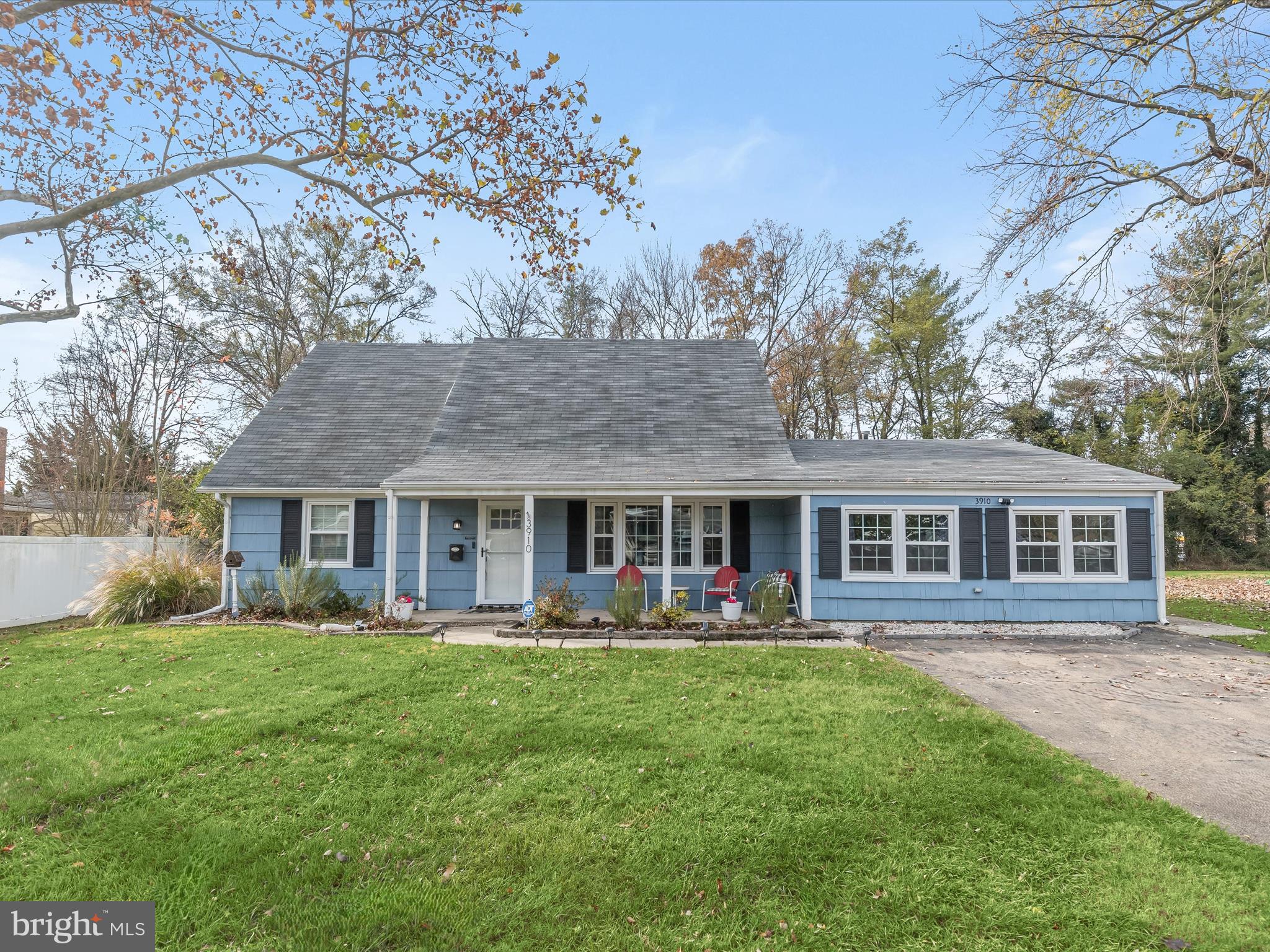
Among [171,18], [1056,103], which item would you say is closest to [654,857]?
[171,18]

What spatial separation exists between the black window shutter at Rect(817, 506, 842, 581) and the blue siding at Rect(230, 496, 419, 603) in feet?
24.8

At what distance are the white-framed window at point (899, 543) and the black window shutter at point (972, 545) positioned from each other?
15cm

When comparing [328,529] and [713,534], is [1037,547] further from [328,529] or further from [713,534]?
[328,529]

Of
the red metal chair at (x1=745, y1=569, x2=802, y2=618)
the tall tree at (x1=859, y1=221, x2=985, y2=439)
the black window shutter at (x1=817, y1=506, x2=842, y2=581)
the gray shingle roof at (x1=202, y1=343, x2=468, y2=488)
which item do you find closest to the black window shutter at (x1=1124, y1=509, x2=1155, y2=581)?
the black window shutter at (x1=817, y1=506, x2=842, y2=581)

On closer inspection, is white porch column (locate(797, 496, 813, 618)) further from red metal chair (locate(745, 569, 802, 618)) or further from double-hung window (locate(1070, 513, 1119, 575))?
double-hung window (locate(1070, 513, 1119, 575))

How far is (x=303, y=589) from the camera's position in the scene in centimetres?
1098

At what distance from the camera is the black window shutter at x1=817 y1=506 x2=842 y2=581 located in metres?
10.6

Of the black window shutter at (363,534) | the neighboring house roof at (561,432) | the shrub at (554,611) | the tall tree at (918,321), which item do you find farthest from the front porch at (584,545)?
the tall tree at (918,321)

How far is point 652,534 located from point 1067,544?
721cm

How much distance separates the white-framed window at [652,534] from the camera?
1193 centimetres

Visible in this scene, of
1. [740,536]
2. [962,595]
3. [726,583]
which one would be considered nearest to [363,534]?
[726,583]

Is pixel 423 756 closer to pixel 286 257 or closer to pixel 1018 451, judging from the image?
pixel 1018 451

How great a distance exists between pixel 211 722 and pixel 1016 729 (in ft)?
22.9

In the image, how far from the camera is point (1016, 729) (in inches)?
212
